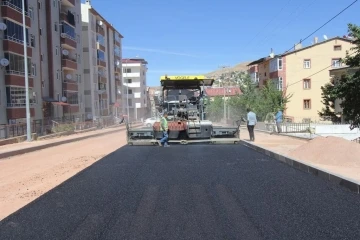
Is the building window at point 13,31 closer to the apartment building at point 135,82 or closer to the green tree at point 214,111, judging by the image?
the green tree at point 214,111

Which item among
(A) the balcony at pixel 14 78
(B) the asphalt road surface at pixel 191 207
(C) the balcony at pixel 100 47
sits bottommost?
(B) the asphalt road surface at pixel 191 207

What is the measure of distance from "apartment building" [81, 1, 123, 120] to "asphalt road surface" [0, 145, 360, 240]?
49397 mm

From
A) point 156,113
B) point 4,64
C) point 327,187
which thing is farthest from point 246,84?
point 327,187

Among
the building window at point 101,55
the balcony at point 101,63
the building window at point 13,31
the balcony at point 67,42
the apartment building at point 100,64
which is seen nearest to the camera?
the building window at point 13,31

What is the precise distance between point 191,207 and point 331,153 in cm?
595

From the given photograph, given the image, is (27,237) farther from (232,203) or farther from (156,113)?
(156,113)

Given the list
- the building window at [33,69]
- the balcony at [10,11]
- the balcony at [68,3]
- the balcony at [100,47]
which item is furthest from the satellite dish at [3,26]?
the balcony at [100,47]

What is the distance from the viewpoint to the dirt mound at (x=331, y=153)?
1062cm

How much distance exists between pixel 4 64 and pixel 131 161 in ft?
74.5

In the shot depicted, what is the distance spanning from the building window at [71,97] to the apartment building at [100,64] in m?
5.20

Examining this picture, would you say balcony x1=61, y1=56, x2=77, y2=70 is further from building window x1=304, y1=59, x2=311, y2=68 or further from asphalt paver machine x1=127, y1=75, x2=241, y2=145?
asphalt paver machine x1=127, y1=75, x2=241, y2=145

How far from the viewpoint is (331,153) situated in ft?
36.5

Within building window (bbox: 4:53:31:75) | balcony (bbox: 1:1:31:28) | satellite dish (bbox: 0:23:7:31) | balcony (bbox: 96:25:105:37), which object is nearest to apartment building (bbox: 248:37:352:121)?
balcony (bbox: 96:25:105:37)

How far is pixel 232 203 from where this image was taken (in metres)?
6.74
